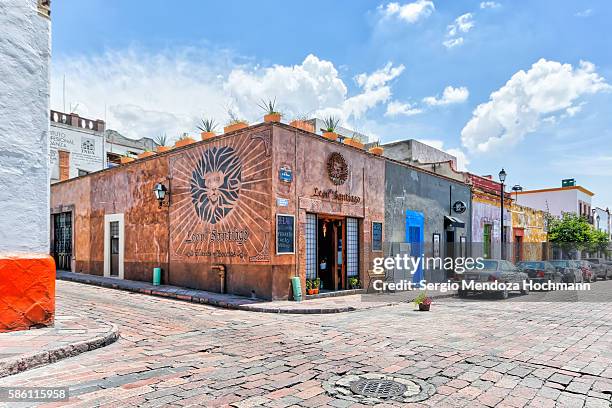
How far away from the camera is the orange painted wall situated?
7.46m

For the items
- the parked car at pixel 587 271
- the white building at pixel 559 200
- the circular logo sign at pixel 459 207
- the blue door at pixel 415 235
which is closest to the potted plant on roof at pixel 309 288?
the blue door at pixel 415 235

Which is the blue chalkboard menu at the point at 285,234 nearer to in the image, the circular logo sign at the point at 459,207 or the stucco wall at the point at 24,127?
the stucco wall at the point at 24,127

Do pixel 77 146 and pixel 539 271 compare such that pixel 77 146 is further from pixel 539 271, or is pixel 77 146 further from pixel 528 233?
pixel 528 233

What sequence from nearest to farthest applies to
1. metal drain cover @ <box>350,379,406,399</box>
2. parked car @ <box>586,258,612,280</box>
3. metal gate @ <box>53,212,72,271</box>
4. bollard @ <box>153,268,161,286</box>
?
→ metal drain cover @ <box>350,379,406,399</box>
bollard @ <box>153,268,161,286</box>
metal gate @ <box>53,212,72,271</box>
parked car @ <box>586,258,612,280</box>

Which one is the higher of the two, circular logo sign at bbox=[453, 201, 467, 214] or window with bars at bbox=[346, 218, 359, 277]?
circular logo sign at bbox=[453, 201, 467, 214]

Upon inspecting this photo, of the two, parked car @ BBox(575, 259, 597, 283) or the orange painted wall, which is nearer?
the orange painted wall

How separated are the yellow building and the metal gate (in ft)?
90.9

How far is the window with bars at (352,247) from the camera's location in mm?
16094

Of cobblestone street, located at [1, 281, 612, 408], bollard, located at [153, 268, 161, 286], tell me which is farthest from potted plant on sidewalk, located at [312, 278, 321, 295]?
bollard, located at [153, 268, 161, 286]

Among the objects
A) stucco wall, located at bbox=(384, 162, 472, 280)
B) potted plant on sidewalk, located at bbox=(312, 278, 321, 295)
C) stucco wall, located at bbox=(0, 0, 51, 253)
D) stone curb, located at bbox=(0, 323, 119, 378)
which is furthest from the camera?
stucco wall, located at bbox=(384, 162, 472, 280)

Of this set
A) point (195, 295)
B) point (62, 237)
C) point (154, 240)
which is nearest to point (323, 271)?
point (195, 295)

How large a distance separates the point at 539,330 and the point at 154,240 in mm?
13153

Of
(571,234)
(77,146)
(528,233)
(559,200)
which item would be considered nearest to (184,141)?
(77,146)

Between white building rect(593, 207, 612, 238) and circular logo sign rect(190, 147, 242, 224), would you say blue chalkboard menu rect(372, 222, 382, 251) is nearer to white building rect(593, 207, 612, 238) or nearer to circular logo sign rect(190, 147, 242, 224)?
circular logo sign rect(190, 147, 242, 224)
